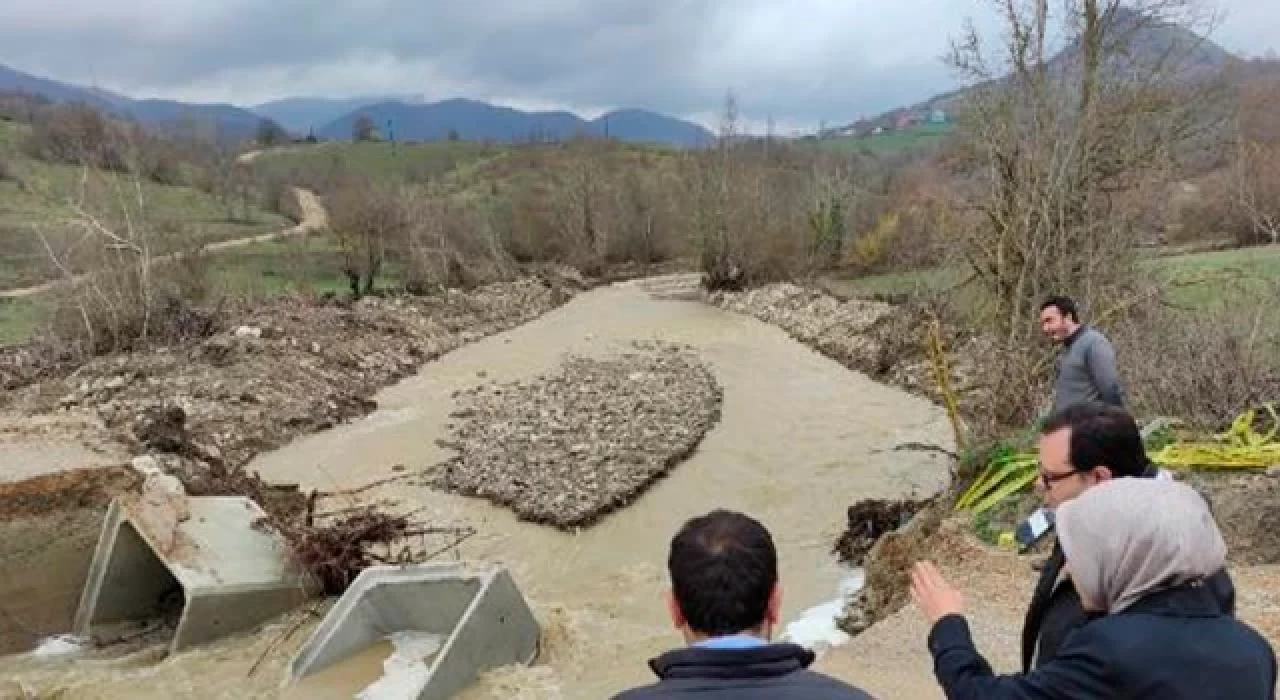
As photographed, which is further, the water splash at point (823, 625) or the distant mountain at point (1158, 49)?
the distant mountain at point (1158, 49)

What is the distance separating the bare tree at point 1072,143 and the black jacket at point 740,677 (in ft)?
31.0

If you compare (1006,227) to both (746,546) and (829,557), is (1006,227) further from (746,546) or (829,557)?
(746,546)

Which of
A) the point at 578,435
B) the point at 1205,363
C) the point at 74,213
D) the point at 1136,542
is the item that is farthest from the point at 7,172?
the point at 1136,542

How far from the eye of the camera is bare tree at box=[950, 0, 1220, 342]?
39.5 feet

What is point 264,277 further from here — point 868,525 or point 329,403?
A: point 868,525

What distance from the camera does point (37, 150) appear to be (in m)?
54.6

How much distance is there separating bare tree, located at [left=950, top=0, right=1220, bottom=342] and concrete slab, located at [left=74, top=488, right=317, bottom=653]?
7240 mm

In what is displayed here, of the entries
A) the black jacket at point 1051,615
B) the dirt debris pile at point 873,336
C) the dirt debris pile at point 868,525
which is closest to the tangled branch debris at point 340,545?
the dirt debris pile at point 868,525

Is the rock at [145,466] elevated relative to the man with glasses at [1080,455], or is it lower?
lower

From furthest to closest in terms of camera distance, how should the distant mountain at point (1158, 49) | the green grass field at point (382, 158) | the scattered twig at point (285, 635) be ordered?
the green grass field at point (382, 158)
the distant mountain at point (1158, 49)
the scattered twig at point (285, 635)

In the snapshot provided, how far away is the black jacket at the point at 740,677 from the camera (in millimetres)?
2297

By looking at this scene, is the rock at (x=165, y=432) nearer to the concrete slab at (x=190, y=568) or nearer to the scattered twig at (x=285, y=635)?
the concrete slab at (x=190, y=568)

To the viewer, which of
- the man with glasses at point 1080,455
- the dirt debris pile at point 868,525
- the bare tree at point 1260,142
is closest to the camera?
the man with glasses at point 1080,455

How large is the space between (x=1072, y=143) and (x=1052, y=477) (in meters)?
9.33
